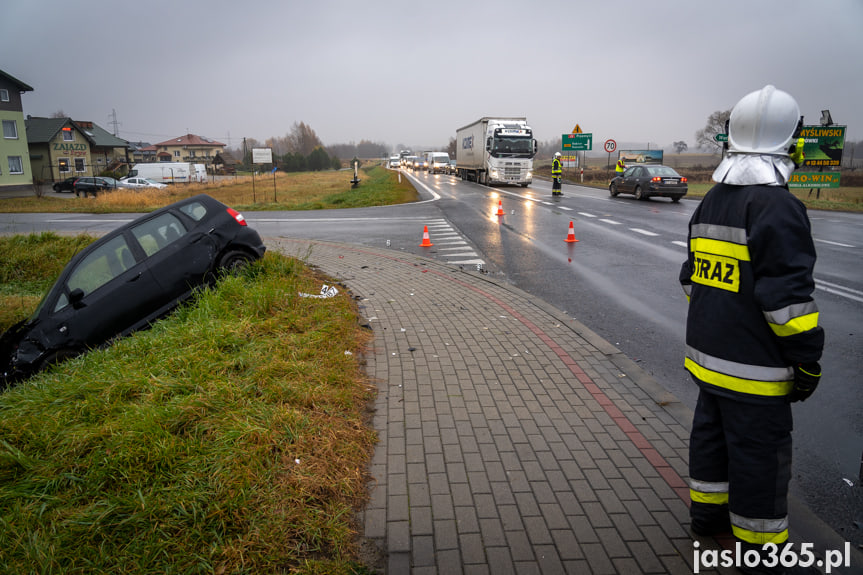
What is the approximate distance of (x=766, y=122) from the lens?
2.53m

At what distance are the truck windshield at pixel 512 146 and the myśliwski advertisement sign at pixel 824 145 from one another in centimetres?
1377

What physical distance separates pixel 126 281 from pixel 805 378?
6.59 m

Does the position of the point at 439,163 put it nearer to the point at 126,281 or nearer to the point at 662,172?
the point at 662,172

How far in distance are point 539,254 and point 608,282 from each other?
2608 mm

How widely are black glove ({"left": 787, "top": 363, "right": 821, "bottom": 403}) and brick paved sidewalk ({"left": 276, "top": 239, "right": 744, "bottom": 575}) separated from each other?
984mm

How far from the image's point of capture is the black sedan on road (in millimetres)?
22797

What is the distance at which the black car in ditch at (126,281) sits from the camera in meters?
5.79

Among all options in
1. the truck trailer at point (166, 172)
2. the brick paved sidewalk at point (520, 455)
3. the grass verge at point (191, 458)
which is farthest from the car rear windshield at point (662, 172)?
the truck trailer at point (166, 172)

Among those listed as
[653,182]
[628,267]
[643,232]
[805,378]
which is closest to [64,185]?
[653,182]

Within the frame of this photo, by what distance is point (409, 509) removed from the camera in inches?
120

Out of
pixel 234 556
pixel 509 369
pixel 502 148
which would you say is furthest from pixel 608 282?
pixel 502 148

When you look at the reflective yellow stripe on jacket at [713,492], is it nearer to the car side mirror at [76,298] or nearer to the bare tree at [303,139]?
the car side mirror at [76,298]

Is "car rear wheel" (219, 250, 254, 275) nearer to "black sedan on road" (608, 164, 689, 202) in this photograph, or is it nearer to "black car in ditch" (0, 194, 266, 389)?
"black car in ditch" (0, 194, 266, 389)

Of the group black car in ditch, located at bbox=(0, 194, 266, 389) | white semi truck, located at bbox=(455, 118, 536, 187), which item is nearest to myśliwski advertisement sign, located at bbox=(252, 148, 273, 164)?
white semi truck, located at bbox=(455, 118, 536, 187)
